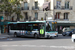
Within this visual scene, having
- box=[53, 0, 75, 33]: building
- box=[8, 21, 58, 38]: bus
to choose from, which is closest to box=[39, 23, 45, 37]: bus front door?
box=[8, 21, 58, 38]: bus

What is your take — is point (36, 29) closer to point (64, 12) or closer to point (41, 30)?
point (41, 30)

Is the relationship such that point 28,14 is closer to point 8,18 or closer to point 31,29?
point 8,18

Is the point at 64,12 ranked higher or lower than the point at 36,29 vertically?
higher

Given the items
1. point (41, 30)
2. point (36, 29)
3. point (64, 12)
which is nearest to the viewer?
point (41, 30)

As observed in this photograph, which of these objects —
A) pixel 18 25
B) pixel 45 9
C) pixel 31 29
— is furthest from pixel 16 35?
pixel 45 9

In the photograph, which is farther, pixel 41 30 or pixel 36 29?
pixel 36 29

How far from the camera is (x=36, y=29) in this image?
21.4 meters

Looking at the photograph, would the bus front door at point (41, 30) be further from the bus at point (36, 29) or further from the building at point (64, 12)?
the building at point (64, 12)

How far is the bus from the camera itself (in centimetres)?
2038

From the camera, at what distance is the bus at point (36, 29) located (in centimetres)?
2038

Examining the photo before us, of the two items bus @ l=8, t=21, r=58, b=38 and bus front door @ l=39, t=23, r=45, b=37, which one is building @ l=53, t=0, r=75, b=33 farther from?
bus front door @ l=39, t=23, r=45, b=37

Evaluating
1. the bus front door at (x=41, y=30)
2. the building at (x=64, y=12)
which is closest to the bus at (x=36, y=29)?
the bus front door at (x=41, y=30)

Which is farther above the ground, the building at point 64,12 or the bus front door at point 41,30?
the building at point 64,12

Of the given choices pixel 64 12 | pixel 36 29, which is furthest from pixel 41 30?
pixel 64 12
